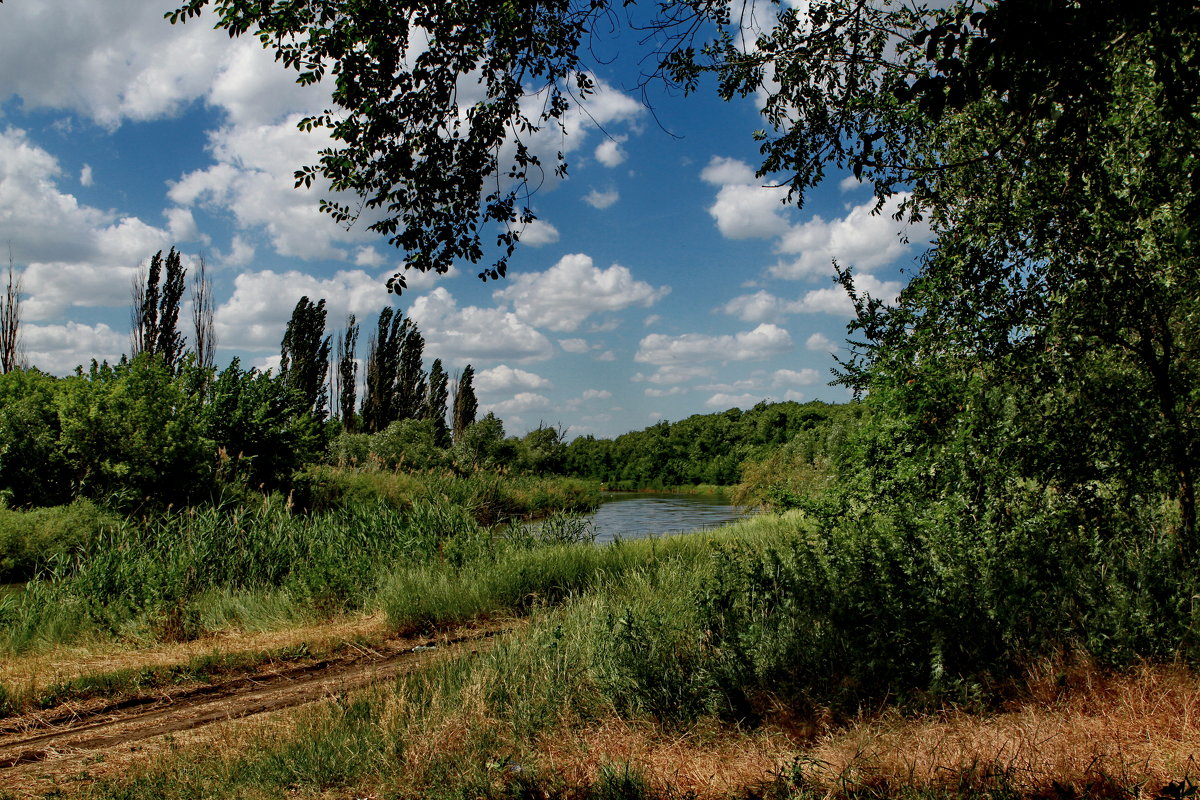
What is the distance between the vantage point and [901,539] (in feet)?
17.9

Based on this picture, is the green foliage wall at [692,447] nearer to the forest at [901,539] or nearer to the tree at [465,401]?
the tree at [465,401]

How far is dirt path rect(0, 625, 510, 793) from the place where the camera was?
475cm

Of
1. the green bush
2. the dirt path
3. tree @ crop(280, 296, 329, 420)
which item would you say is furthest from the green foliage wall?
the dirt path

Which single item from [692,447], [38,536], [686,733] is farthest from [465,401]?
[686,733]

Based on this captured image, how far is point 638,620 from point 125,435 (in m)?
12.8

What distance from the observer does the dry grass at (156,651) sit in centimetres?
653

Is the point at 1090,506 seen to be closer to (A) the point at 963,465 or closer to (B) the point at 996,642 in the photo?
(A) the point at 963,465

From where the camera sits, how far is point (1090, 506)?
565 centimetres

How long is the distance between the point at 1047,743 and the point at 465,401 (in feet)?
138

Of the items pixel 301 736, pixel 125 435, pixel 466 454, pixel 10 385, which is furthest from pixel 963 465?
pixel 466 454

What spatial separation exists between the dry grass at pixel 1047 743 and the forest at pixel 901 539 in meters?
0.02

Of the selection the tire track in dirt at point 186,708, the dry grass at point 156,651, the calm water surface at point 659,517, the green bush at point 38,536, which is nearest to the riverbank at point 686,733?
the tire track in dirt at point 186,708

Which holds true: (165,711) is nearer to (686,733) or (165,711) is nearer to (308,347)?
(686,733)

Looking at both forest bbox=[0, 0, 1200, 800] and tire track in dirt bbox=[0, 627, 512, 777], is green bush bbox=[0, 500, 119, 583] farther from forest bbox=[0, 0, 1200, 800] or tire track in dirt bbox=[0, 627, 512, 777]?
tire track in dirt bbox=[0, 627, 512, 777]
